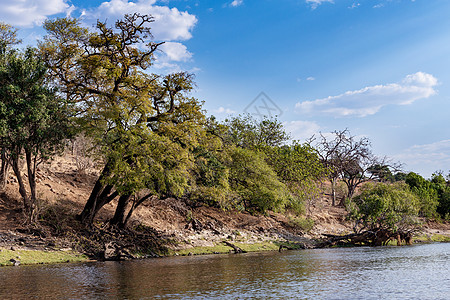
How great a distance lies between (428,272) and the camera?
19656 mm

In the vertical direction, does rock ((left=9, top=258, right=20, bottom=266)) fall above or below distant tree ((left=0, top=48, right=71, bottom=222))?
below

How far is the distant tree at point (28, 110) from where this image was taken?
25.1 meters

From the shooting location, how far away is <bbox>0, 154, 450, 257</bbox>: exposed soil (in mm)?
27016

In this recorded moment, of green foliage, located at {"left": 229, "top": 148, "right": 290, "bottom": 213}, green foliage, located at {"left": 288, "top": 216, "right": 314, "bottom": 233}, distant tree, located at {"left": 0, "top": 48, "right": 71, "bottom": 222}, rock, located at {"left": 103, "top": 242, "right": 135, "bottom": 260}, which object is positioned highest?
distant tree, located at {"left": 0, "top": 48, "right": 71, "bottom": 222}

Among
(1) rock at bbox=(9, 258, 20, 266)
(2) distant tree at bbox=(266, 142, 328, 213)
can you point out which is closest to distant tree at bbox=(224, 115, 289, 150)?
(2) distant tree at bbox=(266, 142, 328, 213)

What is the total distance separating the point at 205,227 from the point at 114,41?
18.6m

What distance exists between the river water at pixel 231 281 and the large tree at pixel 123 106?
→ 731 cm

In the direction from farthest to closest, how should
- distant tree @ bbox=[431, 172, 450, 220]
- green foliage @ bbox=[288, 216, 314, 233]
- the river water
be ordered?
distant tree @ bbox=[431, 172, 450, 220] < green foliage @ bbox=[288, 216, 314, 233] < the river water

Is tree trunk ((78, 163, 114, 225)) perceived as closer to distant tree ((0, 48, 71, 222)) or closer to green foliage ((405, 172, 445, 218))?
distant tree ((0, 48, 71, 222))

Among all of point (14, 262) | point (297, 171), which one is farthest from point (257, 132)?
point (14, 262)

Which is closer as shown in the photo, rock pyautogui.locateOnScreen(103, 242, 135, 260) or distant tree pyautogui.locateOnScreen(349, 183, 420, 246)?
rock pyautogui.locateOnScreen(103, 242, 135, 260)

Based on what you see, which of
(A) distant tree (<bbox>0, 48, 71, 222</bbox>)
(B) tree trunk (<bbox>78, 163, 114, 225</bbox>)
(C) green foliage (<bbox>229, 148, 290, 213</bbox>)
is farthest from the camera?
(C) green foliage (<bbox>229, 148, 290, 213</bbox>)

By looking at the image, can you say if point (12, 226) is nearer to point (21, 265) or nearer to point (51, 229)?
point (51, 229)

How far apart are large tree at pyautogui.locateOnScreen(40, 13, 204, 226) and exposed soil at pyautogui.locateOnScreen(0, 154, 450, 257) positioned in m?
2.14
